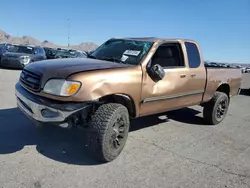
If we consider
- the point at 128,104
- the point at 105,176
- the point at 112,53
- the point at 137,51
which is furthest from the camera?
the point at 112,53

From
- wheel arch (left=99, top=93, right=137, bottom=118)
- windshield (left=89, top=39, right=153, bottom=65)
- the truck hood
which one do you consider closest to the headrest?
windshield (left=89, top=39, right=153, bottom=65)

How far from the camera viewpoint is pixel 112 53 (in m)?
5.15

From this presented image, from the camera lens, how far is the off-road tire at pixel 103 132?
3.79m

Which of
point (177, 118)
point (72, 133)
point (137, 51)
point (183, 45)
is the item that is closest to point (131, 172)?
point (72, 133)

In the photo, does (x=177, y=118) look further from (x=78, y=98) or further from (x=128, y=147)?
(x=78, y=98)

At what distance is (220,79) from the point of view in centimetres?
653

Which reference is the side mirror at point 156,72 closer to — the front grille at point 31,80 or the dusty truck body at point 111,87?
the dusty truck body at point 111,87

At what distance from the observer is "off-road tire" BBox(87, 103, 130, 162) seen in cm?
379

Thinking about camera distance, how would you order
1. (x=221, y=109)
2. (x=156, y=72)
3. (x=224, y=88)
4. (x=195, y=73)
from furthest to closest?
(x=224, y=88) → (x=221, y=109) → (x=195, y=73) → (x=156, y=72)

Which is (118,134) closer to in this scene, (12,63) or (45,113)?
(45,113)

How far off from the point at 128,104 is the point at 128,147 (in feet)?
2.50

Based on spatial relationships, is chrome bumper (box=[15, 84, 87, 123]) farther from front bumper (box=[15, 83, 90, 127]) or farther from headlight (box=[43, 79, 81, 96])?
headlight (box=[43, 79, 81, 96])

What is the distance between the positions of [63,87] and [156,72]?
1613 mm

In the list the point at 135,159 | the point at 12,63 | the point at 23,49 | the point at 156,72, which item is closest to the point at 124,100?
the point at 156,72
